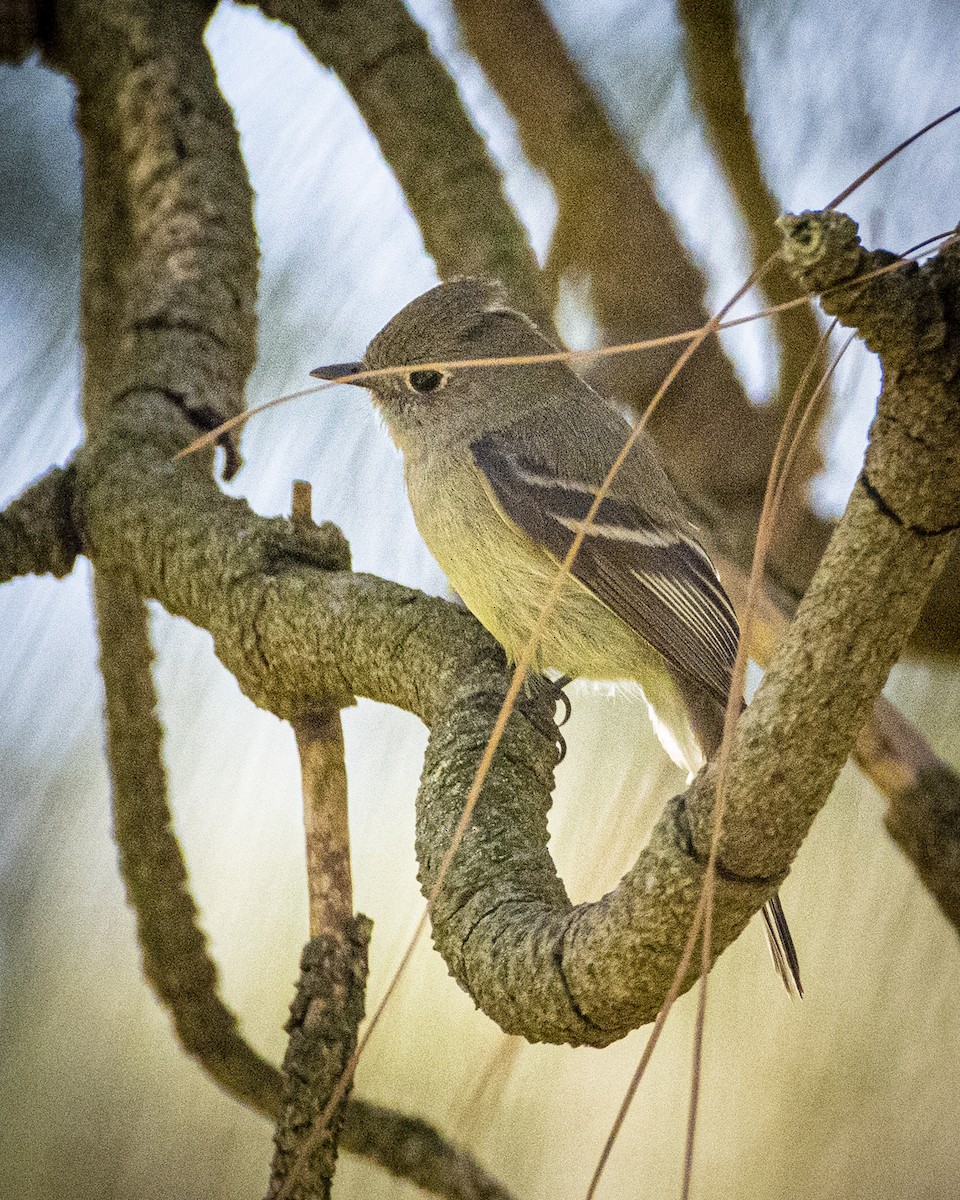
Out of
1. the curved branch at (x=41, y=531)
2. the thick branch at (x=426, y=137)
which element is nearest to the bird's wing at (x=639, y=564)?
the thick branch at (x=426, y=137)

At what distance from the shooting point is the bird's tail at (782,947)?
1.41 meters

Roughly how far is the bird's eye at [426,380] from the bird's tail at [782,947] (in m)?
1.14

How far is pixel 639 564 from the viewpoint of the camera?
72.3 inches

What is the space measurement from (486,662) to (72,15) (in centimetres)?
162

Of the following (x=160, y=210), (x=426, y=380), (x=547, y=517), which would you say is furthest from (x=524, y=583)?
(x=160, y=210)

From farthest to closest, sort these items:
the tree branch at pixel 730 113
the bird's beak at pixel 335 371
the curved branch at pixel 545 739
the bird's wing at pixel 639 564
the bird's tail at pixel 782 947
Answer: the bird's beak at pixel 335 371
the bird's wing at pixel 639 564
the tree branch at pixel 730 113
the bird's tail at pixel 782 947
the curved branch at pixel 545 739

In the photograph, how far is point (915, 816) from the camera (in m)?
1.53

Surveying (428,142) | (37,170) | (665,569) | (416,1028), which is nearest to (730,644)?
(665,569)

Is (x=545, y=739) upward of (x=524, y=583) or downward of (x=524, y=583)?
downward

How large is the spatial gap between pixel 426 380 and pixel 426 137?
0.42 meters

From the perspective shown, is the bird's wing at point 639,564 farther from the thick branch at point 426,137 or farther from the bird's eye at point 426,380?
the thick branch at point 426,137

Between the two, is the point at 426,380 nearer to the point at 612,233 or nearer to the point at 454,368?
the point at 454,368

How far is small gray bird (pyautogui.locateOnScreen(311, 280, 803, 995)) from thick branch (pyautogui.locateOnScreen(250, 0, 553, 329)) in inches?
5.0

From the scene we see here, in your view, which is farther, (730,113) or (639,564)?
(639,564)
